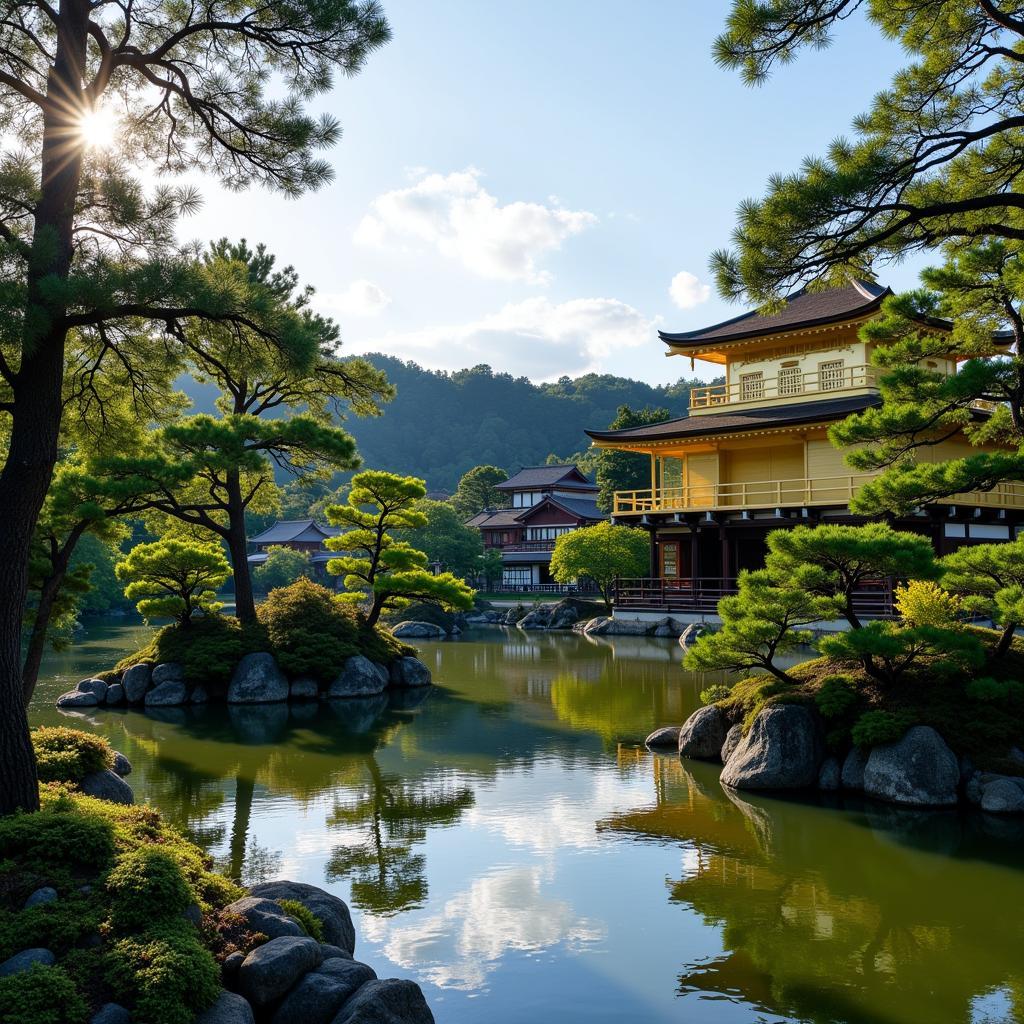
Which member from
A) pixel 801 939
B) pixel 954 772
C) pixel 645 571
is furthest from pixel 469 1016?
pixel 645 571

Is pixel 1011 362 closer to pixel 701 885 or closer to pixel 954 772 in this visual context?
pixel 954 772

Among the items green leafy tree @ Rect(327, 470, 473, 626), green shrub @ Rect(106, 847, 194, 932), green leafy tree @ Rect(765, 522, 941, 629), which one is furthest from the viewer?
green leafy tree @ Rect(327, 470, 473, 626)

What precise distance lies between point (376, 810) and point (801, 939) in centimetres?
477

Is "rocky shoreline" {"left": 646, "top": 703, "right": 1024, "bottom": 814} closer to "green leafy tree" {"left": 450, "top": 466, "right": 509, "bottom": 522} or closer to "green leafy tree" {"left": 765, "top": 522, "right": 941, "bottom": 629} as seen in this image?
"green leafy tree" {"left": 765, "top": 522, "right": 941, "bottom": 629}

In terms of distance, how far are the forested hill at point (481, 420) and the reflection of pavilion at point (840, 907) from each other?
7698cm

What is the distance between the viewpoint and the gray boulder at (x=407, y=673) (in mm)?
18125

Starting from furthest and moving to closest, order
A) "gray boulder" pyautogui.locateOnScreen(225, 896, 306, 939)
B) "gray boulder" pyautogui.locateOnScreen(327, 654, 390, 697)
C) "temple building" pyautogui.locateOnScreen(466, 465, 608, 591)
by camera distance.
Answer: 1. "temple building" pyautogui.locateOnScreen(466, 465, 608, 591)
2. "gray boulder" pyautogui.locateOnScreen(327, 654, 390, 697)
3. "gray boulder" pyautogui.locateOnScreen(225, 896, 306, 939)

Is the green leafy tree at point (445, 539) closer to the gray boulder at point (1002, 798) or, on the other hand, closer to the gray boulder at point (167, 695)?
the gray boulder at point (167, 695)

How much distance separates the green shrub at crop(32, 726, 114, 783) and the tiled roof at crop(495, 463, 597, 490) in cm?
4100

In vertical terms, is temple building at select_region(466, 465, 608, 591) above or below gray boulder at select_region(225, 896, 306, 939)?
above

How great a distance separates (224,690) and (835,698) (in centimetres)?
1154

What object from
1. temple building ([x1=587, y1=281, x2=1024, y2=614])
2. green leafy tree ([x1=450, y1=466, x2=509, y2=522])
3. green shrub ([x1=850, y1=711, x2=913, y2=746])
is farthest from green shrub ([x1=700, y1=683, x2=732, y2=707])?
green leafy tree ([x1=450, y1=466, x2=509, y2=522])

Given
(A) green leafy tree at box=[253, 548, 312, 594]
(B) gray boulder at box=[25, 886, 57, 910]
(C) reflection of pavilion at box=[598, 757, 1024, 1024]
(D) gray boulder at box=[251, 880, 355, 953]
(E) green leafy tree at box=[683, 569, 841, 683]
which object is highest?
(A) green leafy tree at box=[253, 548, 312, 594]

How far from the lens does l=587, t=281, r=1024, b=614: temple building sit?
22.9 meters
